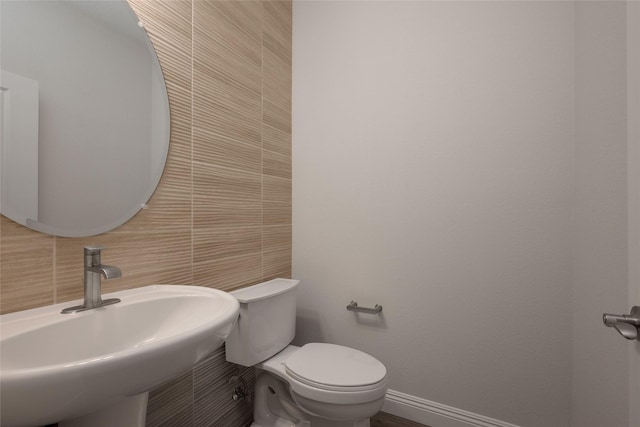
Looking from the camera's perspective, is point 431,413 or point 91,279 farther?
point 431,413

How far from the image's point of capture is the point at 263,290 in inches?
55.2

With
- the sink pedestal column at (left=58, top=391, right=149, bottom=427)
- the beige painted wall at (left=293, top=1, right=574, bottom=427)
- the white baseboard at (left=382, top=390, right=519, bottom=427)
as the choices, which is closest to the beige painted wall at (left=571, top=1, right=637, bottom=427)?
the beige painted wall at (left=293, top=1, right=574, bottom=427)

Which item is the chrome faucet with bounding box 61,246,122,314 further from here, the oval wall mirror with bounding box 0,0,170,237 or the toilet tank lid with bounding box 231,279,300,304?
the toilet tank lid with bounding box 231,279,300,304

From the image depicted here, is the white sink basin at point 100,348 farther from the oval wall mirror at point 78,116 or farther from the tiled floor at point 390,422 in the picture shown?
the tiled floor at point 390,422

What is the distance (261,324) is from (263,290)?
0.52ft

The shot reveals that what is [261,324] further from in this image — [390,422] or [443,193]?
[443,193]

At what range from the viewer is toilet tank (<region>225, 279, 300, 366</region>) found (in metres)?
1.25

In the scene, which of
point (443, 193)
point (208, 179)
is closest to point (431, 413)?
point (443, 193)

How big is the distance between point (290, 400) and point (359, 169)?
121 cm

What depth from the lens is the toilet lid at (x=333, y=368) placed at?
3.72 ft

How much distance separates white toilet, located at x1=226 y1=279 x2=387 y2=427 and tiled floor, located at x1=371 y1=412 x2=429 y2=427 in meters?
0.35

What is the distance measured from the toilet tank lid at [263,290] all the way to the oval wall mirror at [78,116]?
54 centimetres

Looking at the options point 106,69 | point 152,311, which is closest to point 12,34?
point 106,69

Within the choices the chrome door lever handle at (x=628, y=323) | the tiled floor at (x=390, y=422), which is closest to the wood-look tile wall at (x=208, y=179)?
the tiled floor at (x=390, y=422)
